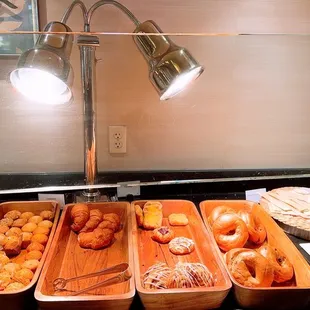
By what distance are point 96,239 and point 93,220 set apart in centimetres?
6

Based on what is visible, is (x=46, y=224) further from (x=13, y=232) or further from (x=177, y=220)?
(x=177, y=220)

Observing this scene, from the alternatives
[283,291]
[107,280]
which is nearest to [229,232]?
[283,291]

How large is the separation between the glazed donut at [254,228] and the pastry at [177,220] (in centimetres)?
15

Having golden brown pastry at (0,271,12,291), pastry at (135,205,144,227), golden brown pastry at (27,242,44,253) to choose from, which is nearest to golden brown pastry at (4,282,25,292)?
golden brown pastry at (0,271,12,291)

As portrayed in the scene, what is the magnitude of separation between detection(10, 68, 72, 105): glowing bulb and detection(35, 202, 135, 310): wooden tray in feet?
0.98

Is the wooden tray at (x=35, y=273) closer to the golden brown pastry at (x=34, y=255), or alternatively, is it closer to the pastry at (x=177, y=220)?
the golden brown pastry at (x=34, y=255)

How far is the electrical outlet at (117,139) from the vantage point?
3.67 ft

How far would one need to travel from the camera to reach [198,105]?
1141 mm

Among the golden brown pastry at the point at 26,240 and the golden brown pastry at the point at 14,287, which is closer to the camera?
the golden brown pastry at the point at 14,287

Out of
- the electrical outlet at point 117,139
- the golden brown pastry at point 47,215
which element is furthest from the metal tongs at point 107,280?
the electrical outlet at point 117,139

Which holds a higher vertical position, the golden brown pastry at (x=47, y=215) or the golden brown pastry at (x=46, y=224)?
the golden brown pastry at (x=47, y=215)

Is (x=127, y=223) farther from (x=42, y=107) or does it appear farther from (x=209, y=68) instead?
(x=209, y=68)

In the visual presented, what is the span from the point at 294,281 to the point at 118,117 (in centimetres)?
67

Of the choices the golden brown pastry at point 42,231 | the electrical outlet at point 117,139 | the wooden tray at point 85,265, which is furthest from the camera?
the electrical outlet at point 117,139
